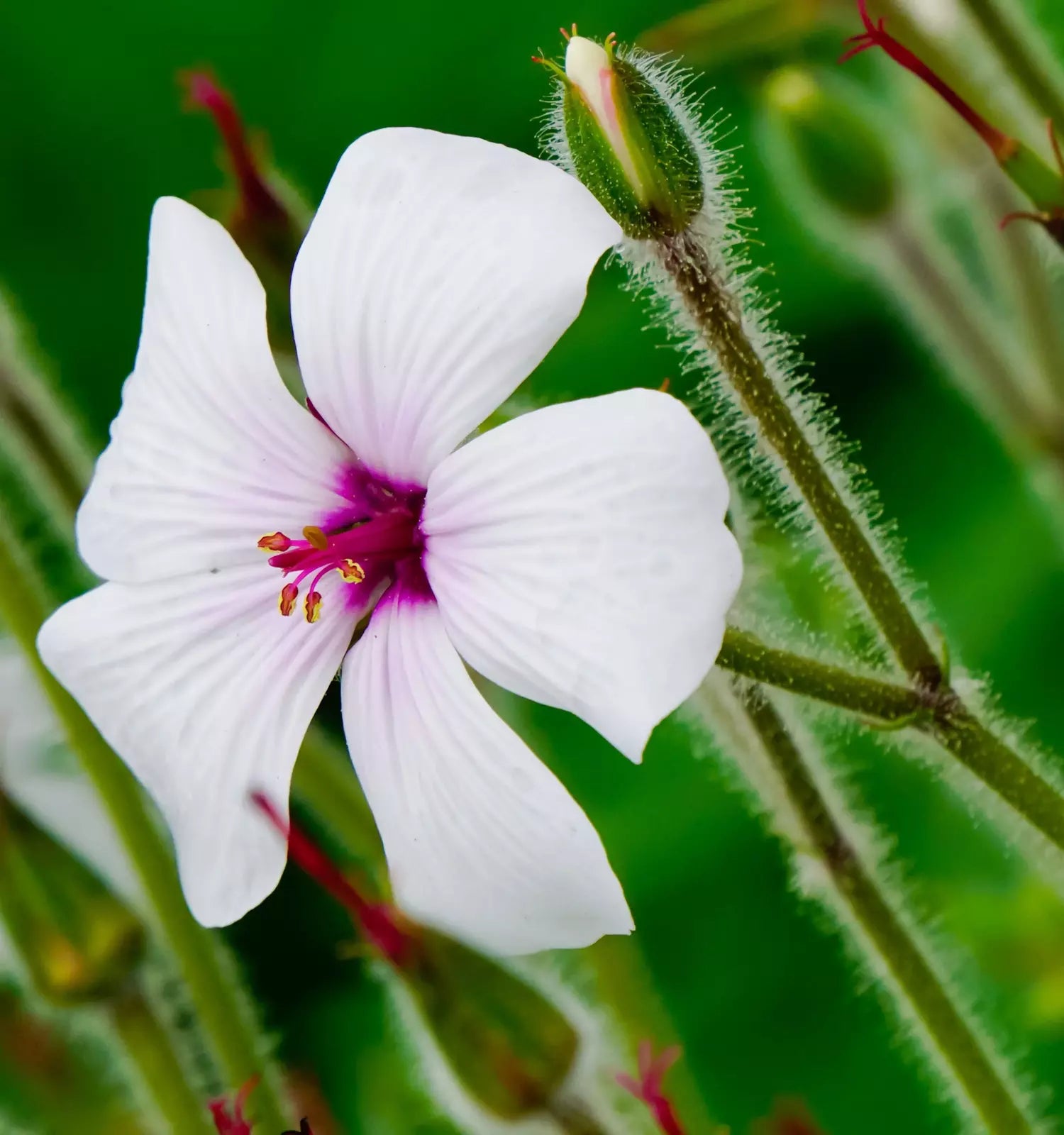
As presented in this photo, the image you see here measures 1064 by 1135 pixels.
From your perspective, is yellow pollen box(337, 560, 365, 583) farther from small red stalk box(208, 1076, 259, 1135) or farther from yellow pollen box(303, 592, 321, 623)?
small red stalk box(208, 1076, 259, 1135)

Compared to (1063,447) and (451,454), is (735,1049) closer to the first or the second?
(1063,447)

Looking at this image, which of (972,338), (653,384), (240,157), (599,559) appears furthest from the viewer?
(653,384)

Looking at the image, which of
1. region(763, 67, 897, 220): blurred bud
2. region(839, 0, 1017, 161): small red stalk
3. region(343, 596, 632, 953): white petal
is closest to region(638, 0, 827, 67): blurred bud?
region(763, 67, 897, 220): blurred bud

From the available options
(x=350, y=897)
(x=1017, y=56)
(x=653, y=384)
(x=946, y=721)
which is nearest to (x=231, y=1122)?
(x=350, y=897)

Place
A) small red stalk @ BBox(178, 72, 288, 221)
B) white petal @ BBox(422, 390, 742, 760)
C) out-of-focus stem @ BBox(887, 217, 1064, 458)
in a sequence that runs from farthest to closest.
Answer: out-of-focus stem @ BBox(887, 217, 1064, 458) → small red stalk @ BBox(178, 72, 288, 221) → white petal @ BBox(422, 390, 742, 760)

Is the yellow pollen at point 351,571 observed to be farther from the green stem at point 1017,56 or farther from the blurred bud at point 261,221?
the green stem at point 1017,56

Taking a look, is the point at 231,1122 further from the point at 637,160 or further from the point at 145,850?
the point at 637,160

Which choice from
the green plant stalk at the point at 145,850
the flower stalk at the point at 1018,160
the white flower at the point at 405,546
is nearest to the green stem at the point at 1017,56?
the flower stalk at the point at 1018,160
